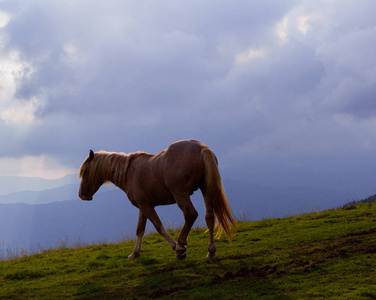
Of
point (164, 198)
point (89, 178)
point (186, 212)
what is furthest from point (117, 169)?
point (186, 212)

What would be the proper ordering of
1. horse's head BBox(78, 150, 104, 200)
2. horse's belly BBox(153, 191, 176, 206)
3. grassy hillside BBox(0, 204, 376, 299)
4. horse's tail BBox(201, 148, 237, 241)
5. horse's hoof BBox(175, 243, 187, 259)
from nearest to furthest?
grassy hillside BBox(0, 204, 376, 299) < horse's tail BBox(201, 148, 237, 241) < horse's hoof BBox(175, 243, 187, 259) < horse's belly BBox(153, 191, 176, 206) < horse's head BBox(78, 150, 104, 200)

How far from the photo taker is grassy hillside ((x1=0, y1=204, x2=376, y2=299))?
17.9 ft

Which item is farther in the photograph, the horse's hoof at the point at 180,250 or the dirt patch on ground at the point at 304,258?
the horse's hoof at the point at 180,250

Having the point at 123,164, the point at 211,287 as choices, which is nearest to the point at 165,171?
the point at 123,164

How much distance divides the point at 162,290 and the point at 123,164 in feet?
12.2

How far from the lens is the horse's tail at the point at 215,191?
757 cm

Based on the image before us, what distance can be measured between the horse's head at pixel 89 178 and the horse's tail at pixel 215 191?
10.1 feet

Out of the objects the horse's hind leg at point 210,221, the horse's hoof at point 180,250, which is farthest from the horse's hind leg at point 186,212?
the horse's hind leg at point 210,221

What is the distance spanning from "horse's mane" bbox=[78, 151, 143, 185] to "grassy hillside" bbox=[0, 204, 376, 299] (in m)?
1.98

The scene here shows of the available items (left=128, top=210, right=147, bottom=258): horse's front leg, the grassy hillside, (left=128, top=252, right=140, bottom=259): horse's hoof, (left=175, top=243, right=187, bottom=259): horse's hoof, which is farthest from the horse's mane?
(left=175, top=243, right=187, bottom=259): horse's hoof

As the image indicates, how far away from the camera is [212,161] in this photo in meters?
7.59

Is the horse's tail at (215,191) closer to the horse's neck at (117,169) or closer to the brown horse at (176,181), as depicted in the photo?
the brown horse at (176,181)

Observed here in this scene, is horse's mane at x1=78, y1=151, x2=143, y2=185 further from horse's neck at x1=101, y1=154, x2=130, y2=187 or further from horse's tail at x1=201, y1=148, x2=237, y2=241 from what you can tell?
horse's tail at x1=201, y1=148, x2=237, y2=241

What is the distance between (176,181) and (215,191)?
0.81 m
